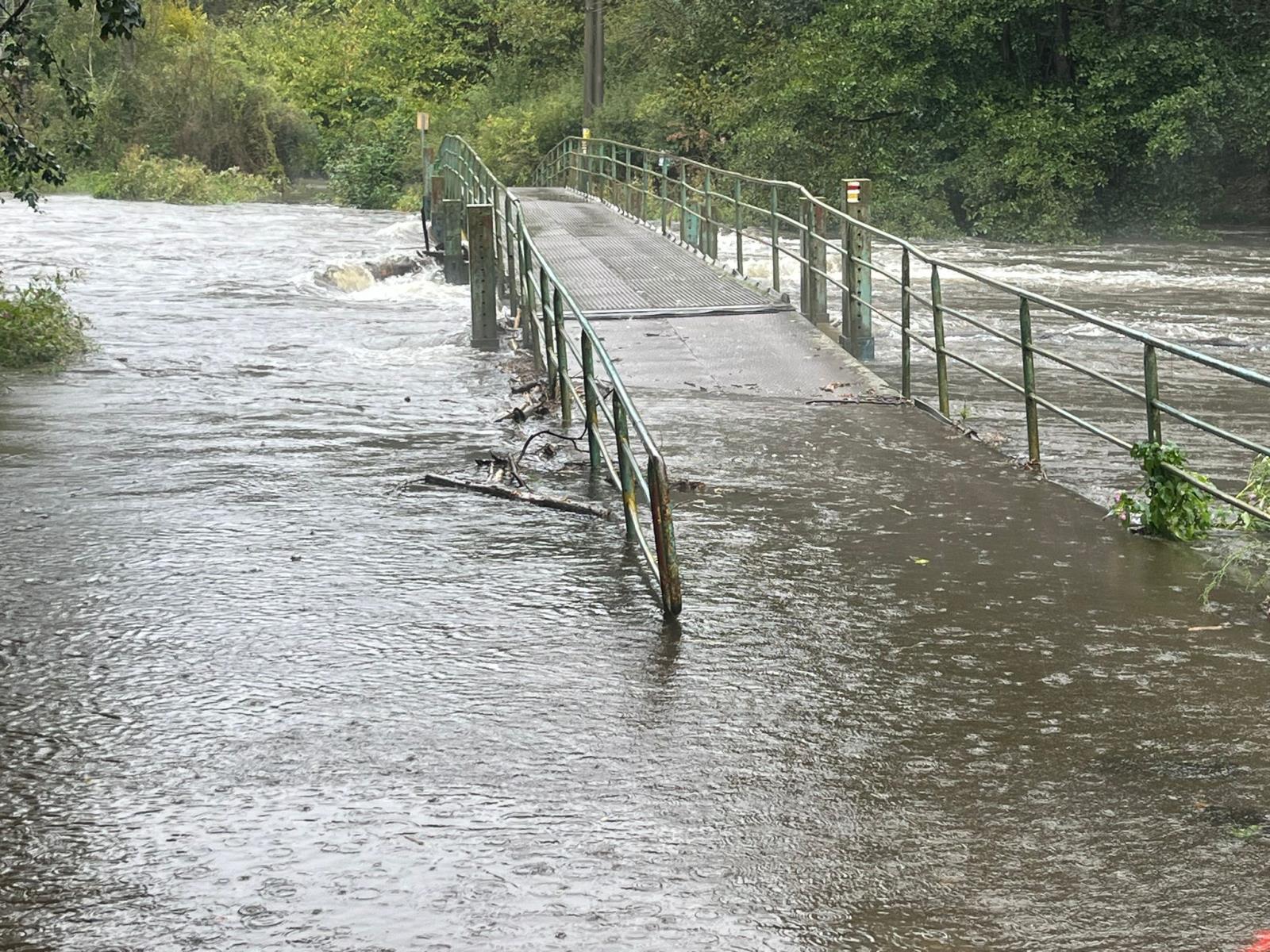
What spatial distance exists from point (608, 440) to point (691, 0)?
32.0m

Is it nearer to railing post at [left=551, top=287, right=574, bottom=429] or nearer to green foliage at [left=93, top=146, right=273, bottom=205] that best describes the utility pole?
green foliage at [left=93, top=146, right=273, bottom=205]

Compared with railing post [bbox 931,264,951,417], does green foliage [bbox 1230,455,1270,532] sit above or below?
below

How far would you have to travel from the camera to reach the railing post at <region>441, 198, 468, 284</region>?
82.1ft

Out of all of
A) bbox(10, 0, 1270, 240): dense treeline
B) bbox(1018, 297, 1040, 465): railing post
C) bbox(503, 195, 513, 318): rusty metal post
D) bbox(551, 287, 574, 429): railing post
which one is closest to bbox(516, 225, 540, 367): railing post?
bbox(503, 195, 513, 318): rusty metal post

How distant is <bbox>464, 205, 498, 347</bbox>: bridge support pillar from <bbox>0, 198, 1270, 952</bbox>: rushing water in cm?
499

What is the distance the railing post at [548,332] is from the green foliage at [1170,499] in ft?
14.8

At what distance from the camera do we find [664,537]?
6980 millimetres

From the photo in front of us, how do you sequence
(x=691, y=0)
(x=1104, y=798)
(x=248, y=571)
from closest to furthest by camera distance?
(x=1104, y=798)
(x=248, y=571)
(x=691, y=0)

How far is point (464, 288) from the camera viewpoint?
25.4 meters

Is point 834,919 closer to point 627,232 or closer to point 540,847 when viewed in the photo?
point 540,847

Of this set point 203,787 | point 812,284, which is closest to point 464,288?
point 812,284

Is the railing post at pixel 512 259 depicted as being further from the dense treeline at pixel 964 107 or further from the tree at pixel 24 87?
the dense treeline at pixel 964 107

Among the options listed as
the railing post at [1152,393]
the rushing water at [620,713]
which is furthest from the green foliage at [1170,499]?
the rushing water at [620,713]

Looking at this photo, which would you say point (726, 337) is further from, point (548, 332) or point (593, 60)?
point (593, 60)
